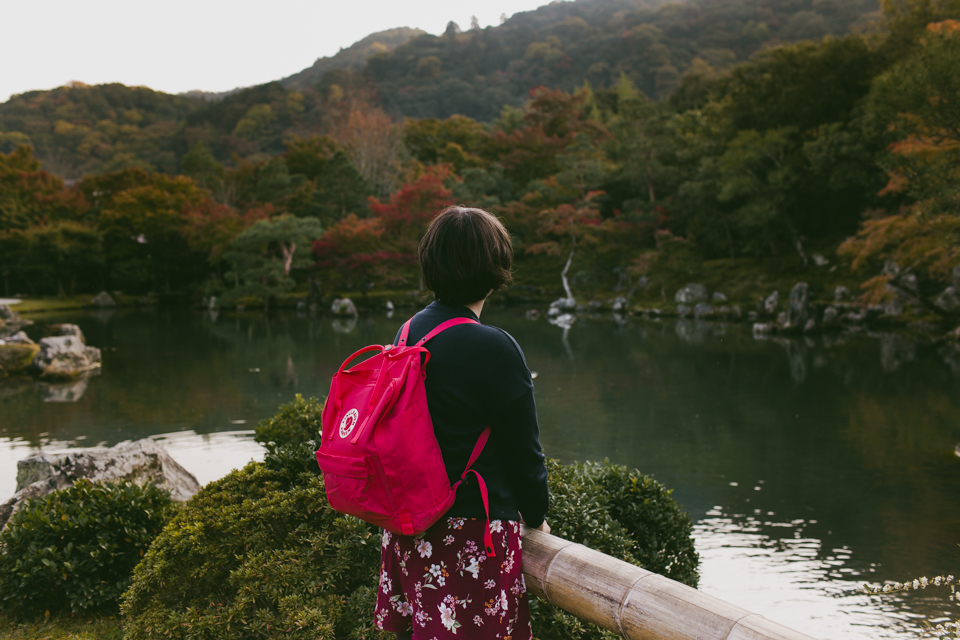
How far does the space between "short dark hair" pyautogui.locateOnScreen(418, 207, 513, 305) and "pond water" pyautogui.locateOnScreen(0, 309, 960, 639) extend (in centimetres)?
292

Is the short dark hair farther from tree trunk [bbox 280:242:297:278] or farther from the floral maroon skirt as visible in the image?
tree trunk [bbox 280:242:297:278]

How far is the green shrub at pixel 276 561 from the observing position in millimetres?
1965

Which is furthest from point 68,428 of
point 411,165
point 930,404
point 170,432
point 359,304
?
point 411,165

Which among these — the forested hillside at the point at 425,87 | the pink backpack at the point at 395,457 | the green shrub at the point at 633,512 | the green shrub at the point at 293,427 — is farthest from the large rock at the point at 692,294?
the forested hillside at the point at 425,87

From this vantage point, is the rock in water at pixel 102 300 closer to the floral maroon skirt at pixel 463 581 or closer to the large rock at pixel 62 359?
the large rock at pixel 62 359

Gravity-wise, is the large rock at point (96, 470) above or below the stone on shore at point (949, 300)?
above

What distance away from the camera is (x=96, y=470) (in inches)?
137

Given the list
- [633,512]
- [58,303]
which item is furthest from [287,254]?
[633,512]

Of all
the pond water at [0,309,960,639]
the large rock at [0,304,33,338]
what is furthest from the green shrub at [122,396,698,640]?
the large rock at [0,304,33,338]

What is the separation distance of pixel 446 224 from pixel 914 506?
4918mm

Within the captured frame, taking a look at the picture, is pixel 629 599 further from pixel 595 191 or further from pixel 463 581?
pixel 595 191

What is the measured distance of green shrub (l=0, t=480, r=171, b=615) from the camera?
2551mm

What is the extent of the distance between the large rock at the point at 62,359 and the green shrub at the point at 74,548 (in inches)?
353

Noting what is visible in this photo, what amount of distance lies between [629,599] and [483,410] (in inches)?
18.9
